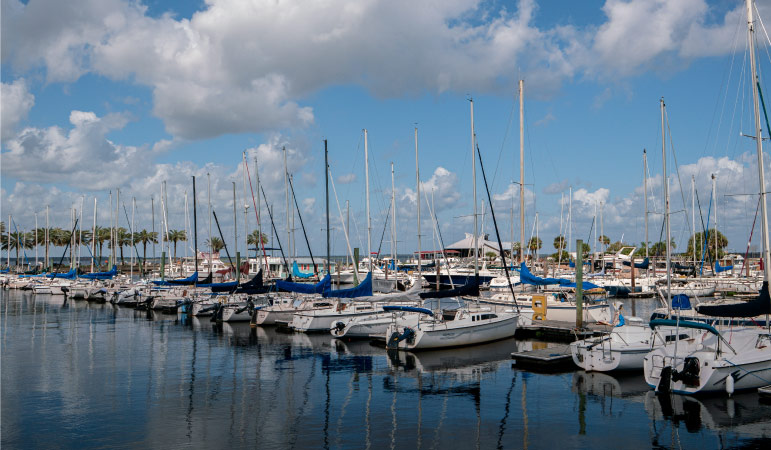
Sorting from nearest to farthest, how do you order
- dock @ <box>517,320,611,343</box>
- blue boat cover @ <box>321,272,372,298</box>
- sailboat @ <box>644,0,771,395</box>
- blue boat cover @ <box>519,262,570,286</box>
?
sailboat @ <box>644,0,771,395</box> → dock @ <box>517,320,611,343</box> → blue boat cover @ <box>321,272,372,298</box> → blue boat cover @ <box>519,262,570,286</box>

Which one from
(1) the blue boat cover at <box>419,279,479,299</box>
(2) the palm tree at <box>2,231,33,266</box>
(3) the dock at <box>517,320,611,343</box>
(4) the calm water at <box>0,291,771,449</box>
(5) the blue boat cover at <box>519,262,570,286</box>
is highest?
(2) the palm tree at <box>2,231,33,266</box>

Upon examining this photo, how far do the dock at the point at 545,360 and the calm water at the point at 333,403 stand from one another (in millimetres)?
1012

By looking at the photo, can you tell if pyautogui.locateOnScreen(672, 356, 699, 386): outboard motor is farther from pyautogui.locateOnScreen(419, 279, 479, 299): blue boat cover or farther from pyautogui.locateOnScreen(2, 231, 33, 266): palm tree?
pyautogui.locateOnScreen(2, 231, 33, 266): palm tree

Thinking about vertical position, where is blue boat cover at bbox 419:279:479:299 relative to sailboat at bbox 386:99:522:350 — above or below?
above

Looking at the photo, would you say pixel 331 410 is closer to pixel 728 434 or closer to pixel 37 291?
pixel 728 434

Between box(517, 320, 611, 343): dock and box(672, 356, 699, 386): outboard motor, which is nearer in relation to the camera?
box(672, 356, 699, 386): outboard motor

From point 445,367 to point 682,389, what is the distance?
10477 mm

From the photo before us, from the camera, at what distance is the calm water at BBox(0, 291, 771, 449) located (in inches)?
697

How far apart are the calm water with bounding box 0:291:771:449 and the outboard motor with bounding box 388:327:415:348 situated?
2.86 feet

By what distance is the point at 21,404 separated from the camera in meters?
21.9

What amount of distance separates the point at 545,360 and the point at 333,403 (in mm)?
11106

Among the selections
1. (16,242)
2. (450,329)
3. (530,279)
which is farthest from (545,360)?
(16,242)

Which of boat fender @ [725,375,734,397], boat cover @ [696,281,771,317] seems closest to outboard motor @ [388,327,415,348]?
boat cover @ [696,281,771,317]

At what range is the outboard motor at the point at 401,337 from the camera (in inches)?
1280
